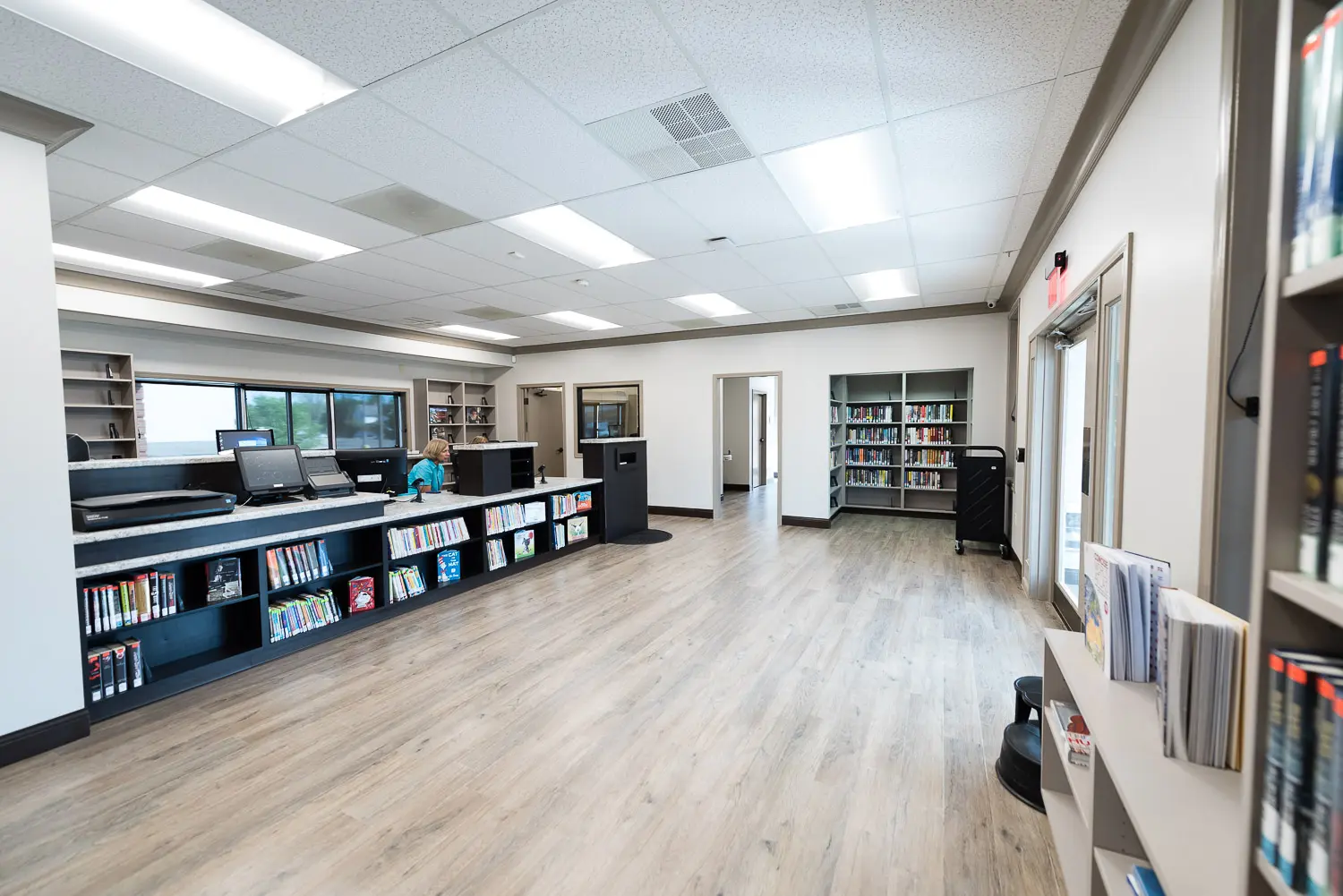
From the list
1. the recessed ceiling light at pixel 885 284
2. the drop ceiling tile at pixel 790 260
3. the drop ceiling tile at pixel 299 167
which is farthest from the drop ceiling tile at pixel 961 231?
the drop ceiling tile at pixel 299 167

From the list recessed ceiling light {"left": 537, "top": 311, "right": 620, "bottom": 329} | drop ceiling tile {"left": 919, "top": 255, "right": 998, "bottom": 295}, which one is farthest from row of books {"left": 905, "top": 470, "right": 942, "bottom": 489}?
recessed ceiling light {"left": 537, "top": 311, "right": 620, "bottom": 329}

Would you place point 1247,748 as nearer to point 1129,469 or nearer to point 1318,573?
point 1318,573

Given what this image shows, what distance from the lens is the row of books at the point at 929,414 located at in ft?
25.2

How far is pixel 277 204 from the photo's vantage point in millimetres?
3537

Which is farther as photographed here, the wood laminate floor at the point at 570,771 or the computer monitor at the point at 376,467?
the computer monitor at the point at 376,467

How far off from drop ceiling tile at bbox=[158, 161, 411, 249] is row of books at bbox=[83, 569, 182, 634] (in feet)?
7.44

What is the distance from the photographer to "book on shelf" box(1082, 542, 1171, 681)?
1492mm

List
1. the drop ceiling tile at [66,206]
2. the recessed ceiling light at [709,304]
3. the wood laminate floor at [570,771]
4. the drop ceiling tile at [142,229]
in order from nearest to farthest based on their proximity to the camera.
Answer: the wood laminate floor at [570,771], the drop ceiling tile at [66,206], the drop ceiling tile at [142,229], the recessed ceiling light at [709,304]

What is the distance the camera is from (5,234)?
2361 mm

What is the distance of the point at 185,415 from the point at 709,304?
6374 mm

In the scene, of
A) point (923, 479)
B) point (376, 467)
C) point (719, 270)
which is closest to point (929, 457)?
point (923, 479)

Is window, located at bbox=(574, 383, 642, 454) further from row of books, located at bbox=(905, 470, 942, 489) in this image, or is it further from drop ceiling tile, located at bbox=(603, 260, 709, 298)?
row of books, located at bbox=(905, 470, 942, 489)

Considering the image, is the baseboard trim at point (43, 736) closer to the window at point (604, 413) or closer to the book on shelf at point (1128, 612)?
the book on shelf at point (1128, 612)

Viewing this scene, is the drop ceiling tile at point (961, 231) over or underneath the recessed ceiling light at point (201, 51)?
underneath
